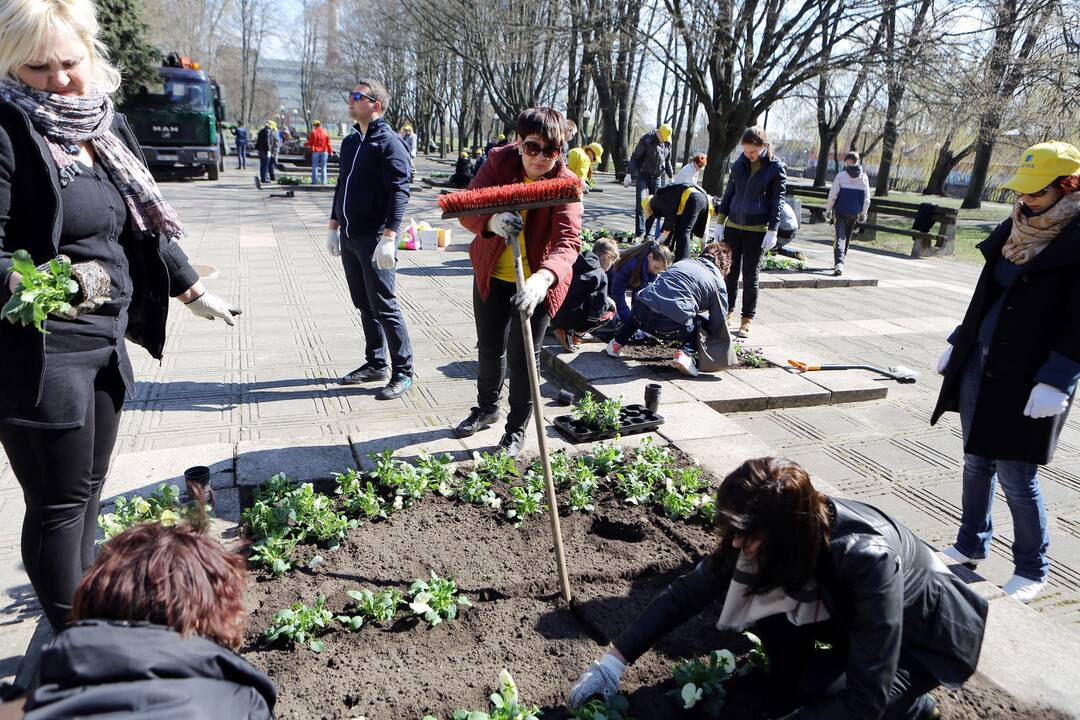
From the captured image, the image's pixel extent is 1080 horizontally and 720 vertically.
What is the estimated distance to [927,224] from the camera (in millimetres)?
14781

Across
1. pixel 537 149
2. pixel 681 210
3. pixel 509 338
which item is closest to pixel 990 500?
pixel 509 338

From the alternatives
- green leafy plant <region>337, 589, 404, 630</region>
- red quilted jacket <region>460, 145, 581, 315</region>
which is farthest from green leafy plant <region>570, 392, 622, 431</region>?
green leafy plant <region>337, 589, 404, 630</region>

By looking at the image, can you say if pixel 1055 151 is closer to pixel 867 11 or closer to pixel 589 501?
pixel 589 501

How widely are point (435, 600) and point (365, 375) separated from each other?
2.96 meters

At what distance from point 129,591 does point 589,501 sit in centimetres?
237

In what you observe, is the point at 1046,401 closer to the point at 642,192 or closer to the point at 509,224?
the point at 509,224

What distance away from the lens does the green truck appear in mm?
19625

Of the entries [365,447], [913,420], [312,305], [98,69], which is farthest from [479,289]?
[312,305]

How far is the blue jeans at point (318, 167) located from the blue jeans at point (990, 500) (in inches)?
789

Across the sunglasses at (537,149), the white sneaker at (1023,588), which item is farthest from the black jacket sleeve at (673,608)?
the sunglasses at (537,149)

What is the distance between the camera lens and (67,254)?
1990mm

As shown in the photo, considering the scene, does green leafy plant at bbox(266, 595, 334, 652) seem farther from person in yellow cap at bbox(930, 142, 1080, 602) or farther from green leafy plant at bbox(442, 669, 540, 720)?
person in yellow cap at bbox(930, 142, 1080, 602)

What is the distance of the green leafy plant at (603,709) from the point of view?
A: 2.17 meters

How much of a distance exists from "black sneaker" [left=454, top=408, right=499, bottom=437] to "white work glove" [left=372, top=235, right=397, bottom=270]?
1.19 m
